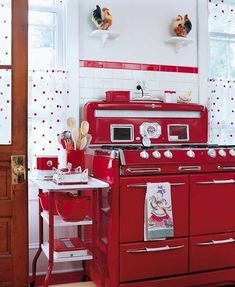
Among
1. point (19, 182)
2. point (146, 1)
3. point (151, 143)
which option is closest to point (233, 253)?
point (151, 143)

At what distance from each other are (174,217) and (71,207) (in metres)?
0.78

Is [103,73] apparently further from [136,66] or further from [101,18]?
[101,18]

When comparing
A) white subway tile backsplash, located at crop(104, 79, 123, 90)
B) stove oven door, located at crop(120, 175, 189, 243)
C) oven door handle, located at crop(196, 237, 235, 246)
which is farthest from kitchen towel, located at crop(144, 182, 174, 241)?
white subway tile backsplash, located at crop(104, 79, 123, 90)

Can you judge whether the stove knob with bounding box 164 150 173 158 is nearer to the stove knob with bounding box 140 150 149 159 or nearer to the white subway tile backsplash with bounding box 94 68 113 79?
the stove knob with bounding box 140 150 149 159

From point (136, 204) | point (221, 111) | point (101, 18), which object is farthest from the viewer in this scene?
point (221, 111)

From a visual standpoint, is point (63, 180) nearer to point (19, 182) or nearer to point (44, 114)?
point (19, 182)

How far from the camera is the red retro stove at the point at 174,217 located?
10.00 ft

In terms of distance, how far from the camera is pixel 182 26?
13.1 ft

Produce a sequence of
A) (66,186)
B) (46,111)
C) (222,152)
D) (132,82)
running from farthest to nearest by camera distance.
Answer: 1. (132,82)
2. (46,111)
3. (222,152)
4. (66,186)

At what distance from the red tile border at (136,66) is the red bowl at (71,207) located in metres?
1.34

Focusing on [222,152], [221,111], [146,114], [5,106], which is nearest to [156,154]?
[222,152]

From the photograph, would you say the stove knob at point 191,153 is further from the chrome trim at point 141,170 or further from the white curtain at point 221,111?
the white curtain at point 221,111

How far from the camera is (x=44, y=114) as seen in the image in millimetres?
3609

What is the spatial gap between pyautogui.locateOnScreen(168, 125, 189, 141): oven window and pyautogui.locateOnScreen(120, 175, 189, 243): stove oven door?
0.80 metres
